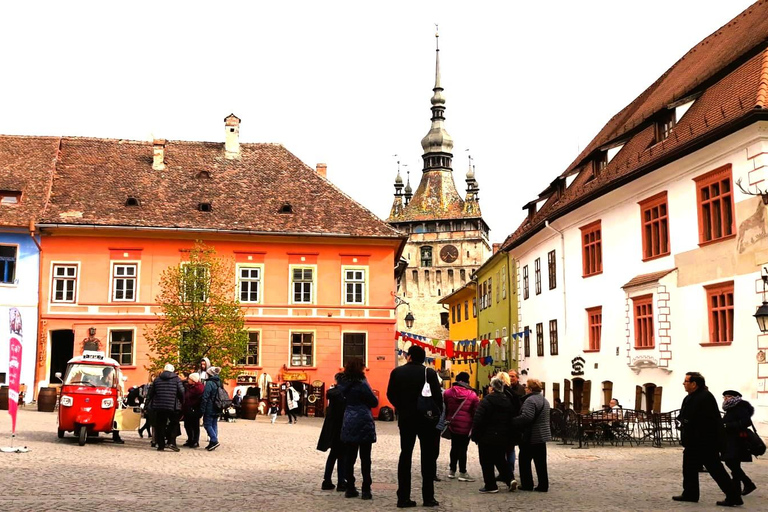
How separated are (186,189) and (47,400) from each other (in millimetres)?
11774

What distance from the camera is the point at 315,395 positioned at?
1315 inches

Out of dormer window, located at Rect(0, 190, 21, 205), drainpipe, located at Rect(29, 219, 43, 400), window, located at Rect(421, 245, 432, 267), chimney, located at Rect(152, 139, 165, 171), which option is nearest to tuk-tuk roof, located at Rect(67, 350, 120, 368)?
drainpipe, located at Rect(29, 219, 43, 400)

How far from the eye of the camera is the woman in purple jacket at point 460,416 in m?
12.8

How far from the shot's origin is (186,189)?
121 feet

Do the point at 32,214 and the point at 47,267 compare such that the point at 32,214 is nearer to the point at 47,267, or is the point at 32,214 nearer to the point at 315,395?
the point at 47,267

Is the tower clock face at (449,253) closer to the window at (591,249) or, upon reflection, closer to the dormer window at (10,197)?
the dormer window at (10,197)

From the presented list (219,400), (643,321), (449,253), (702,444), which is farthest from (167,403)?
(449,253)

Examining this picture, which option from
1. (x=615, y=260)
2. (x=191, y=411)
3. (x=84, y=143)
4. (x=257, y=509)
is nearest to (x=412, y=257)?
(x=84, y=143)

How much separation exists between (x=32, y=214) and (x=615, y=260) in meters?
22.4

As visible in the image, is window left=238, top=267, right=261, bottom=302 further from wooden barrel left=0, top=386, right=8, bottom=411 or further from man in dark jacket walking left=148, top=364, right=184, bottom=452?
man in dark jacket walking left=148, top=364, right=184, bottom=452

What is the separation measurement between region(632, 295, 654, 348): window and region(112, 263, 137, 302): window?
20.1 meters

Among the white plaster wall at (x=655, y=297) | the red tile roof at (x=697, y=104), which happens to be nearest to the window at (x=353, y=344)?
the white plaster wall at (x=655, y=297)

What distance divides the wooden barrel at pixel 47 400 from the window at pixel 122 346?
16.5 ft

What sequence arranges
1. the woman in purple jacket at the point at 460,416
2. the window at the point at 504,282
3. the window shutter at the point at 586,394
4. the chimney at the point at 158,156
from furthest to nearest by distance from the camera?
the window at the point at 504,282 < the chimney at the point at 158,156 < the window shutter at the point at 586,394 < the woman in purple jacket at the point at 460,416
